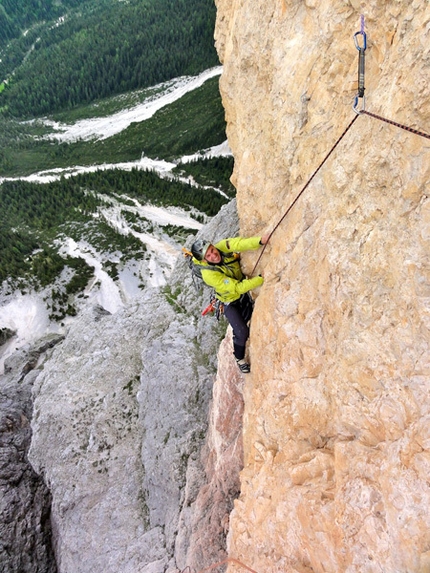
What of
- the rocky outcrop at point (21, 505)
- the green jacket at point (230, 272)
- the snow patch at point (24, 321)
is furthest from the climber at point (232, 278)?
the snow patch at point (24, 321)

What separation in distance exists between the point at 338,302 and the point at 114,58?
4126 inches

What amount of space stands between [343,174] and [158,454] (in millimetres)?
11358

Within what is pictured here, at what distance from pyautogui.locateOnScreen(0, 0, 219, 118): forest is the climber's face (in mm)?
91179

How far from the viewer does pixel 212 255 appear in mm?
6633

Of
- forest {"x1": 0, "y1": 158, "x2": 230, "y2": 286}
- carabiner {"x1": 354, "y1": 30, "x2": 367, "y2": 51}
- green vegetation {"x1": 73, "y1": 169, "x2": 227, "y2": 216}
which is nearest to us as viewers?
carabiner {"x1": 354, "y1": 30, "x2": 367, "y2": 51}

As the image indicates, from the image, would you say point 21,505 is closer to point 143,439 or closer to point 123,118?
point 143,439

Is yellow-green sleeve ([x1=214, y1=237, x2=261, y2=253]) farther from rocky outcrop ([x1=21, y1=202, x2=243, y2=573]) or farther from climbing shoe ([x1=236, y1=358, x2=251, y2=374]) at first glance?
rocky outcrop ([x1=21, y1=202, x2=243, y2=573])

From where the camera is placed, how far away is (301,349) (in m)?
5.16

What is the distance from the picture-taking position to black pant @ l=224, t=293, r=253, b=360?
7133 mm

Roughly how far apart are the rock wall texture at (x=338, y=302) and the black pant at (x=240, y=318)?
0.49 m

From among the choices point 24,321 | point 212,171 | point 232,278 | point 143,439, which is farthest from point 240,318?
point 212,171

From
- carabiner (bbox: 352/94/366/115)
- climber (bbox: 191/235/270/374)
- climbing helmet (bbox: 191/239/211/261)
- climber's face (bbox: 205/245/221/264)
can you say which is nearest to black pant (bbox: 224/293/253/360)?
climber (bbox: 191/235/270/374)

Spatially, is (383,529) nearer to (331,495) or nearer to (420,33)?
(331,495)

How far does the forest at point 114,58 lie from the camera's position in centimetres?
8456
